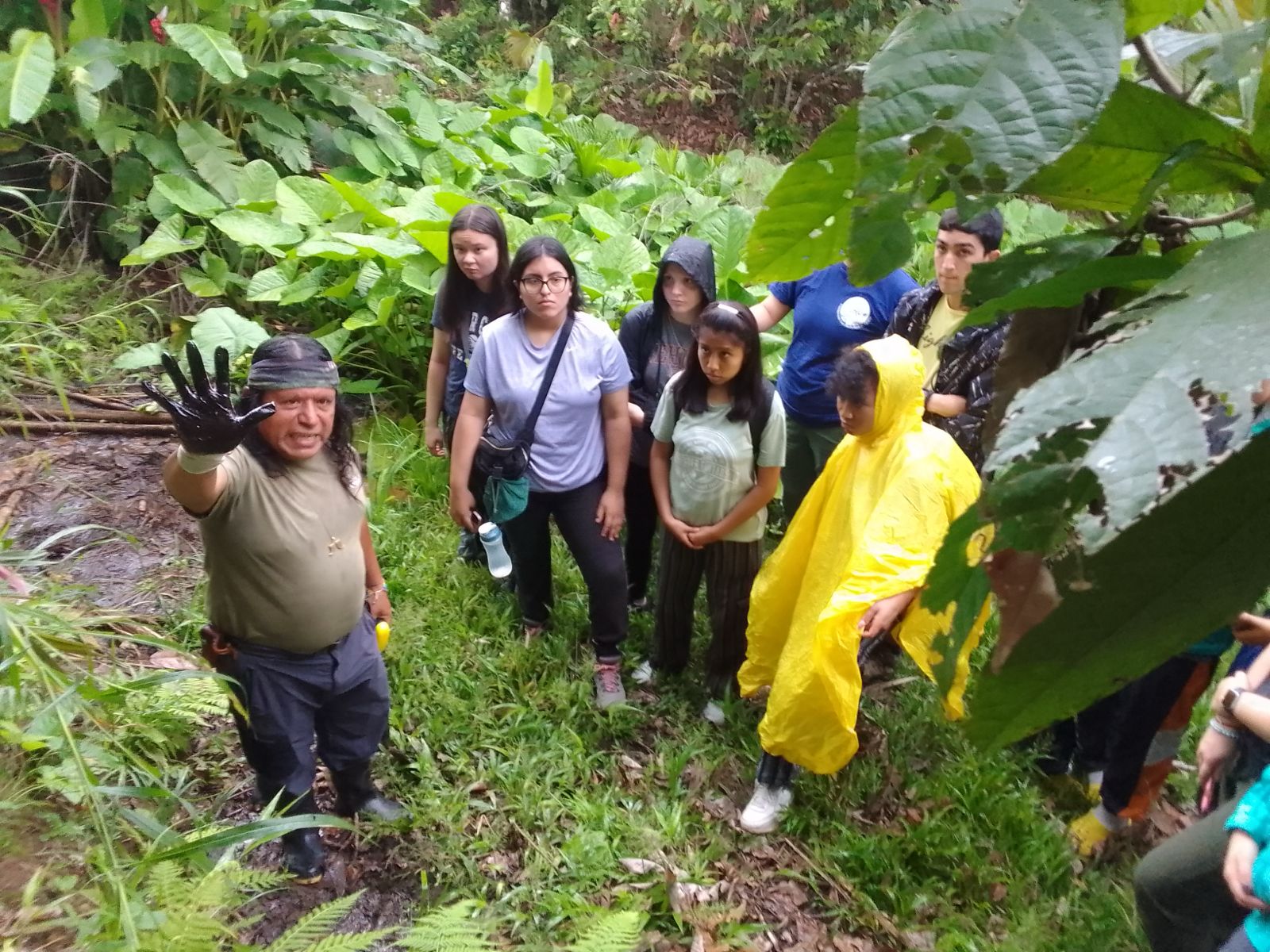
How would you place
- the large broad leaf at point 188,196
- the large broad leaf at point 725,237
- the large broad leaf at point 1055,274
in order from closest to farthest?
the large broad leaf at point 1055,274 → the large broad leaf at point 725,237 → the large broad leaf at point 188,196

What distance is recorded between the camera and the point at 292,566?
2002 mm

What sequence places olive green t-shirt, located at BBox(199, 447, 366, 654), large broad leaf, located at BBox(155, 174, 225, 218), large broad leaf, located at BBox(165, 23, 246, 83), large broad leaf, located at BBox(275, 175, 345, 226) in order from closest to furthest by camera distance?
1. olive green t-shirt, located at BBox(199, 447, 366, 654)
2. large broad leaf, located at BBox(165, 23, 246, 83)
3. large broad leaf, located at BBox(155, 174, 225, 218)
4. large broad leaf, located at BBox(275, 175, 345, 226)

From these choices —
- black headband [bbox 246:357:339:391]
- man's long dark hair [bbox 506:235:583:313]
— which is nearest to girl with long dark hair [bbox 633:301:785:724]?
man's long dark hair [bbox 506:235:583:313]

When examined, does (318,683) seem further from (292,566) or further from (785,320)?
(785,320)

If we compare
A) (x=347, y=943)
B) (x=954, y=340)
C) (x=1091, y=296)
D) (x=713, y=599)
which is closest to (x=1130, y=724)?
(x=954, y=340)

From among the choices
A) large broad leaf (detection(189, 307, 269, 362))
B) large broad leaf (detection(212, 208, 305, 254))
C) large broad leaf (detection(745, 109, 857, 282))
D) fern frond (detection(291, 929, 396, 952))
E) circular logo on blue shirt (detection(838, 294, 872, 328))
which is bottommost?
large broad leaf (detection(189, 307, 269, 362))

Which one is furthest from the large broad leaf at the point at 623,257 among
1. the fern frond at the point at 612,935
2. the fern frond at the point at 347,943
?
the fern frond at the point at 347,943

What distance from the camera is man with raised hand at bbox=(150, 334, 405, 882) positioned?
1766 mm

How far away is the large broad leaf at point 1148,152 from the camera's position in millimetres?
385

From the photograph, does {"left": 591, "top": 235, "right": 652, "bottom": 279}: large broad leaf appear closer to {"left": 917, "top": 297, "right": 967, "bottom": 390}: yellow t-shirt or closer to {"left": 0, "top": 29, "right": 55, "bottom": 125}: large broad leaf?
{"left": 917, "top": 297, "right": 967, "bottom": 390}: yellow t-shirt

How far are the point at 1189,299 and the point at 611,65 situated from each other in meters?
9.98

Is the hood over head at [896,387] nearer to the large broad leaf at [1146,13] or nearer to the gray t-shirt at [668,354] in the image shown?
the gray t-shirt at [668,354]

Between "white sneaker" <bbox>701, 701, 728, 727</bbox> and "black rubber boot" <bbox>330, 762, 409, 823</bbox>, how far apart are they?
1.03m

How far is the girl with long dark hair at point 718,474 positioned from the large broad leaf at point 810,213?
2.06 meters
